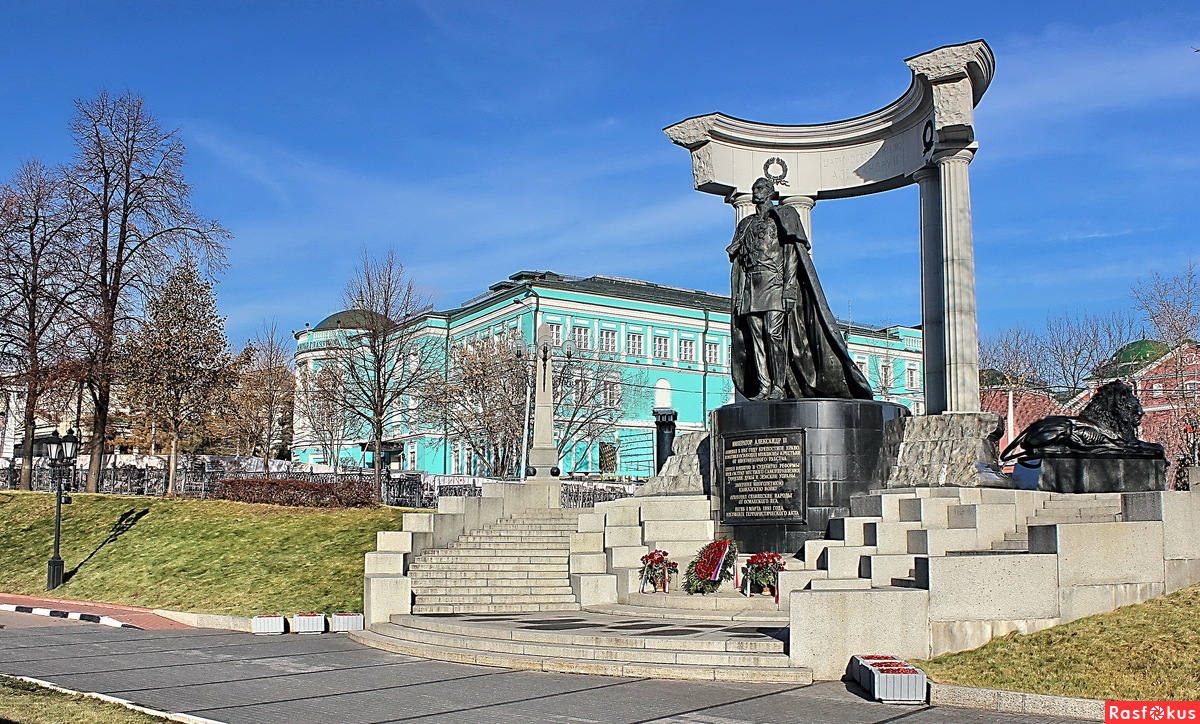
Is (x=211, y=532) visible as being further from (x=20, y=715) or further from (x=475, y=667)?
(x=20, y=715)

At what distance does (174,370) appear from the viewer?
38.2 m

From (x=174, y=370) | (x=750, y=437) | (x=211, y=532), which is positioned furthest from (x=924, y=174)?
(x=174, y=370)

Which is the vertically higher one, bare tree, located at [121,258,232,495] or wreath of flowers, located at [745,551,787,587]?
bare tree, located at [121,258,232,495]

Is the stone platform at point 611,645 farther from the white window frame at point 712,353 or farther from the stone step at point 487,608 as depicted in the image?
the white window frame at point 712,353

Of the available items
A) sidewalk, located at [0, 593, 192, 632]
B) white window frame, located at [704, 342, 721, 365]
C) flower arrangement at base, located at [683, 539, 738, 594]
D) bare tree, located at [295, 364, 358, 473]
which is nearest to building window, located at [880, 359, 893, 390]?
white window frame, located at [704, 342, 721, 365]

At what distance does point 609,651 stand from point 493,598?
18.7 feet

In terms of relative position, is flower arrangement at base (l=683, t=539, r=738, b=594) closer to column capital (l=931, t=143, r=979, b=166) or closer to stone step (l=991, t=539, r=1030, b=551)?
stone step (l=991, t=539, r=1030, b=551)

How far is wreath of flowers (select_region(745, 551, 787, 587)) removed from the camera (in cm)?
1523

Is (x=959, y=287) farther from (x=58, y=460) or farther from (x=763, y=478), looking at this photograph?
(x=58, y=460)

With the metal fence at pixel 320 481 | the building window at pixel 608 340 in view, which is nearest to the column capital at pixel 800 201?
the metal fence at pixel 320 481

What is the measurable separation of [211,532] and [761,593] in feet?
53.7

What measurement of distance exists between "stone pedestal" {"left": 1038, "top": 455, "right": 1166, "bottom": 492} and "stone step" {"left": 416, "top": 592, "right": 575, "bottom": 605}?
7.57m

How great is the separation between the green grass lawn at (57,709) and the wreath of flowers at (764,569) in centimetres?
849

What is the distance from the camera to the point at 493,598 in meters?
17.5
